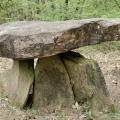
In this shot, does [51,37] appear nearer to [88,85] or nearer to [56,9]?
[88,85]

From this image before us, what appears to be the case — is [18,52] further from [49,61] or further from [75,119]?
[75,119]

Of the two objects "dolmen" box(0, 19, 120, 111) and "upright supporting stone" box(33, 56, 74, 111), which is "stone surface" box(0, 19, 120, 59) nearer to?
"dolmen" box(0, 19, 120, 111)

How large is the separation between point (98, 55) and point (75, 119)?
483 cm

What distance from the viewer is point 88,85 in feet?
16.3

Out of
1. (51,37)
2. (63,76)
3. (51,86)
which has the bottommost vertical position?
(51,86)

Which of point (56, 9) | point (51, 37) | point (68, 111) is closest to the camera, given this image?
point (51, 37)

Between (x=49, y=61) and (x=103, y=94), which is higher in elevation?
(x=49, y=61)

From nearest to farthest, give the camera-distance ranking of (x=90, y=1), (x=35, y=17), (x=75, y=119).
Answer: (x=75, y=119), (x=90, y=1), (x=35, y=17)

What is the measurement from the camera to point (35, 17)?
38.4 feet

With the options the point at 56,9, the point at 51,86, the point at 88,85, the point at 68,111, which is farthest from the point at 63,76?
the point at 56,9

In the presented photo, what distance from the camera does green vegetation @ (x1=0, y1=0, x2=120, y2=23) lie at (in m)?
10.2

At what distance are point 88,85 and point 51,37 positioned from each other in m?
0.99

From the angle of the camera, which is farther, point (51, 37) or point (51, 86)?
point (51, 86)

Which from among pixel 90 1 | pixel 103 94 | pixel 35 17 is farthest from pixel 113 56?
pixel 103 94
